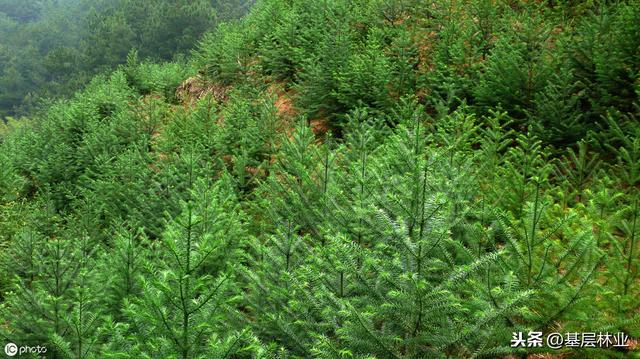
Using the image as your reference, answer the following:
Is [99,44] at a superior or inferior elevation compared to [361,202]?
superior

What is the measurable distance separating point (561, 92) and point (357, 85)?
4716 millimetres

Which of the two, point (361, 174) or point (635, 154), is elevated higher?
point (635, 154)

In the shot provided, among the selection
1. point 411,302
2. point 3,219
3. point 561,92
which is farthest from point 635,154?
point 3,219

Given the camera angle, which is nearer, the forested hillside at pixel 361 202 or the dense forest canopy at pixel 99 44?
the forested hillside at pixel 361 202

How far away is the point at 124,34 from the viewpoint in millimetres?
55625

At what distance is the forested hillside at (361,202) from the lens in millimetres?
3787

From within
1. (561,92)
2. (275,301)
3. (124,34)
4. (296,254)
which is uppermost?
(124,34)

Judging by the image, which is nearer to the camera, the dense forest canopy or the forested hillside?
the forested hillside

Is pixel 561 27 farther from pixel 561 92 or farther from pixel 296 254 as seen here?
pixel 296 254

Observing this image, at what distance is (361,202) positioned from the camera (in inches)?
193

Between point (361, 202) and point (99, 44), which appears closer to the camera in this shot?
point (361, 202)

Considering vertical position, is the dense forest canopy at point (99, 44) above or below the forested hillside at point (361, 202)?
above

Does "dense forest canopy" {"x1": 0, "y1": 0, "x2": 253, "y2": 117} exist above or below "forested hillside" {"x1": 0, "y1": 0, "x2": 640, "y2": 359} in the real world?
above

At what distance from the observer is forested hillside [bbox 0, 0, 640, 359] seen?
12.4 ft
